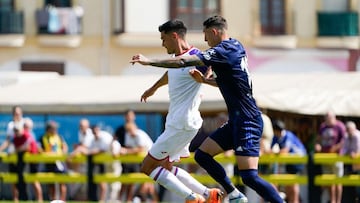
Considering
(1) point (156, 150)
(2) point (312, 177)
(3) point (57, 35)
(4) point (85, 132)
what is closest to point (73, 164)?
(4) point (85, 132)

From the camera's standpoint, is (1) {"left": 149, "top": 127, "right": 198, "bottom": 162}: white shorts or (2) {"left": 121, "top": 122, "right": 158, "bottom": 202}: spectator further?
(2) {"left": 121, "top": 122, "right": 158, "bottom": 202}: spectator

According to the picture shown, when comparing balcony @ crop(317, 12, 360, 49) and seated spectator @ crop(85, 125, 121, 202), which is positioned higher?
balcony @ crop(317, 12, 360, 49)

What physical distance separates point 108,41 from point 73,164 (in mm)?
18670

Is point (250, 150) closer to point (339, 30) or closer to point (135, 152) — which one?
point (135, 152)

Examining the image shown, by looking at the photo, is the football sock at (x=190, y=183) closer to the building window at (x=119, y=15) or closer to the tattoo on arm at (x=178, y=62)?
the tattoo on arm at (x=178, y=62)

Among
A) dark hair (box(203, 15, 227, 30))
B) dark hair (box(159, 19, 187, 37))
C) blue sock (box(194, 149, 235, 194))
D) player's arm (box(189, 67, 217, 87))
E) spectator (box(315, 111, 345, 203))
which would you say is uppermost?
dark hair (box(203, 15, 227, 30))

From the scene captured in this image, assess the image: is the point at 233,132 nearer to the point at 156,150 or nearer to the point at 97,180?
the point at 156,150

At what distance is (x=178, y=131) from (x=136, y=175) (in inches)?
334

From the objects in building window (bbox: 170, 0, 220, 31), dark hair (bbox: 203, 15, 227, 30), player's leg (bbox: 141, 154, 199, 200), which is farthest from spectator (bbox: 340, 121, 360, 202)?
building window (bbox: 170, 0, 220, 31)

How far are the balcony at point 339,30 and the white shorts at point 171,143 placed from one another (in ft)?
93.0

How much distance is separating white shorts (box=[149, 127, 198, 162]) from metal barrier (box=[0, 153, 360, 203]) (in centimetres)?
717

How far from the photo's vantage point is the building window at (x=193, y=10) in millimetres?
42188

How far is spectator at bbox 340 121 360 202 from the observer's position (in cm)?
2152

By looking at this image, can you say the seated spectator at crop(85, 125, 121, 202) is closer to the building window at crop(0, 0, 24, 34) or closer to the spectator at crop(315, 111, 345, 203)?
the spectator at crop(315, 111, 345, 203)
